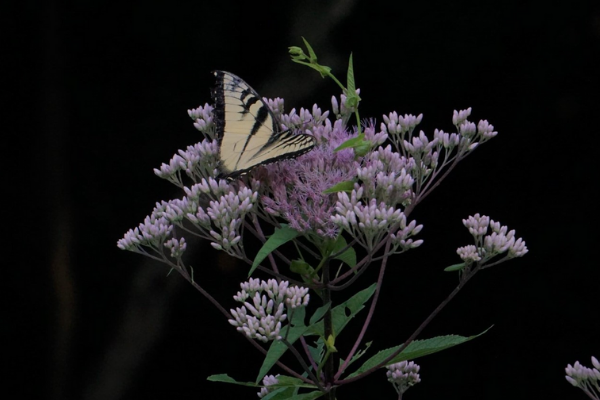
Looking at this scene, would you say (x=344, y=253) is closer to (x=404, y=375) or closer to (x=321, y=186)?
(x=321, y=186)

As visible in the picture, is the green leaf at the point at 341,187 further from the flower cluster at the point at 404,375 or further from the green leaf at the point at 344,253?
the flower cluster at the point at 404,375

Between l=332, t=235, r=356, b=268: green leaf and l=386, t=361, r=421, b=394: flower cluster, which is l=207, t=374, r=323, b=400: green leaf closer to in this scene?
l=332, t=235, r=356, b=268: green leaf

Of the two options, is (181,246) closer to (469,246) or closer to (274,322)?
(274,322)

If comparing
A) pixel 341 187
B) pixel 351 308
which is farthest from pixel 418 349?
pixel 341 187

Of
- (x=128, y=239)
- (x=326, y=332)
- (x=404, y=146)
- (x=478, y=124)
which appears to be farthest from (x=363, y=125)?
Answer: (x=128, y=239)

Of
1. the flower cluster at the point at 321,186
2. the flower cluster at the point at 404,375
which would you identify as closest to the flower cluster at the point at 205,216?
the flower cluster at the point at 321,186

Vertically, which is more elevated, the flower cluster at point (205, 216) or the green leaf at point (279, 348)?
the flower cluster at point (205, 216)
